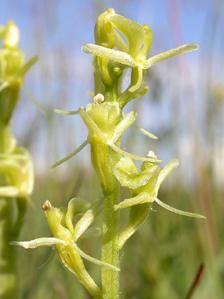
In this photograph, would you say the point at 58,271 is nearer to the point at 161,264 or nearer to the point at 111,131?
the point at 161,264

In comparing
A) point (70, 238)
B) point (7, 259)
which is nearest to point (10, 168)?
point (7, 259)

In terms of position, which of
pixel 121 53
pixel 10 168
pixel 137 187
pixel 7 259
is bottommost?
pixel 7 259

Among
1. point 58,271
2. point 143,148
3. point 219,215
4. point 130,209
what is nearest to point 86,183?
point 143,148

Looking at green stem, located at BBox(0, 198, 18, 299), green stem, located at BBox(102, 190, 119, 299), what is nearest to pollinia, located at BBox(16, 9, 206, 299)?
green stem, located at BBox(102, 190, 119, 299)

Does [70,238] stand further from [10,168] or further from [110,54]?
[10,168]

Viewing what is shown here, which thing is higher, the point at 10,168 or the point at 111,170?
the point at 111,170

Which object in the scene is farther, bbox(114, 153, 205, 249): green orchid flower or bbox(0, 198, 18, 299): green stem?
bbox(0, 198, 18, 299): green stem

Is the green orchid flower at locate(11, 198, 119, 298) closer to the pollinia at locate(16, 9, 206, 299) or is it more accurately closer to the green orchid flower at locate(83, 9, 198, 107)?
the pollinia at locate(16, 9, 206, 299)
